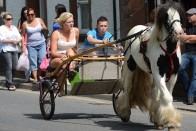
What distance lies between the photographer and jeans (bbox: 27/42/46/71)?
1867 centimetres

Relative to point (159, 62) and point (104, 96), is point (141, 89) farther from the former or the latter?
Answer: point (104, 96)

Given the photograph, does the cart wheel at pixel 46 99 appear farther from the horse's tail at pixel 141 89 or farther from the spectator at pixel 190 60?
the spectator at pixel 190 60

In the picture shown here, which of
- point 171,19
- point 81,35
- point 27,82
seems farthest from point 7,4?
point 171,19

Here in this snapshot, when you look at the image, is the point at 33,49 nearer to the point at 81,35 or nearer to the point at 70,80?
the point at 81,35

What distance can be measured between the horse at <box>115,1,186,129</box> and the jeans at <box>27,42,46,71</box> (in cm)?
712

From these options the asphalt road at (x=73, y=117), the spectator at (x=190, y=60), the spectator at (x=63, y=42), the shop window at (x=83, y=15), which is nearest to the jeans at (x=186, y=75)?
the spectator at (x=190, y=60)

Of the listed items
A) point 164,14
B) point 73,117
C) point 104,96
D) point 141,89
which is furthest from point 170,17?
point 104,96

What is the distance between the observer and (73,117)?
1305cm

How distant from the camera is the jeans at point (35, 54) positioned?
18.7m

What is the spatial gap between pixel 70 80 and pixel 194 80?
9.96ft

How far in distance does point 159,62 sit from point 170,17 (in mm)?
664

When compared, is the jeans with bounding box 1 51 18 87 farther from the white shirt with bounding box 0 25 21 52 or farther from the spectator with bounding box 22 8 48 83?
the spectator with bounding box 22 8 48 83

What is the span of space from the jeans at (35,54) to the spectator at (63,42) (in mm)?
5927

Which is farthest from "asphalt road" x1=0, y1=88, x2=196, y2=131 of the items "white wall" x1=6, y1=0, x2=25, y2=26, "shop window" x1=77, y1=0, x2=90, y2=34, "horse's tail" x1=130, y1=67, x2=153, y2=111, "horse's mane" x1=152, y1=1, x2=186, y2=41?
"white wall" x1=6, y1=0, x2=25, y2=26
